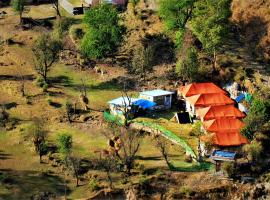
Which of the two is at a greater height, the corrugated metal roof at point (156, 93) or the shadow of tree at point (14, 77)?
the shadow of tree at point (14, 77)

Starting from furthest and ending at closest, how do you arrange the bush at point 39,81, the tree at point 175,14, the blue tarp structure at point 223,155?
the tree at point 175,14 → the bush at point 39,81 → the blue tarp structure at point 223,155

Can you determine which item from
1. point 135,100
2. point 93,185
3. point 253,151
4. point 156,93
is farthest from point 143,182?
point 156,93

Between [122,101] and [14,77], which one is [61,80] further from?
[122,101]

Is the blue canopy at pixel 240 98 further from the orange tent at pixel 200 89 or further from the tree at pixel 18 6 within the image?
the tree at pixel 18 6

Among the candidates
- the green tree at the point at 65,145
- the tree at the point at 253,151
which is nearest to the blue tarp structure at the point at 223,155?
the tree at the point at 253,151

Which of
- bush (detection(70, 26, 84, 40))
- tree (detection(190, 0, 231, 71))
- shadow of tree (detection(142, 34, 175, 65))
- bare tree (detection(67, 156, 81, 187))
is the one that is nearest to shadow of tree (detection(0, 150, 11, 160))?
bare tree (detection(67, 156, 81, 187))

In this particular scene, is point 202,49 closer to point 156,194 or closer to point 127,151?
point 127,151
